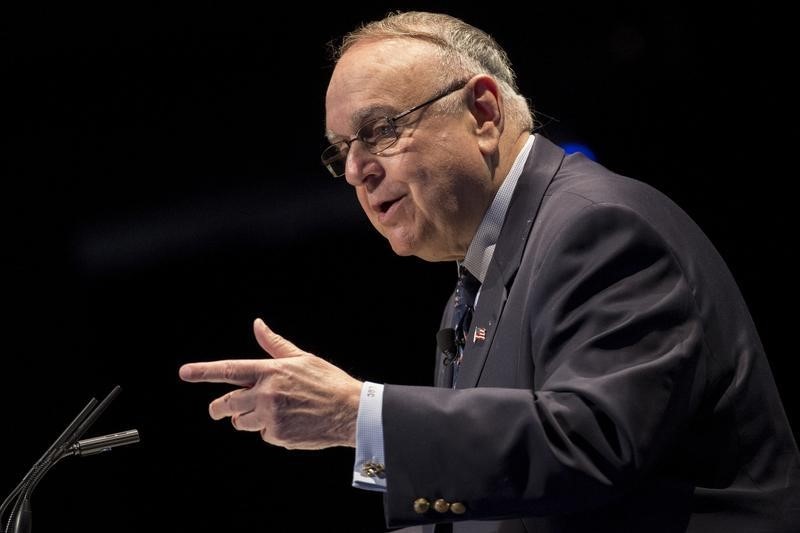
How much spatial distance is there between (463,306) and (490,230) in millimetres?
189

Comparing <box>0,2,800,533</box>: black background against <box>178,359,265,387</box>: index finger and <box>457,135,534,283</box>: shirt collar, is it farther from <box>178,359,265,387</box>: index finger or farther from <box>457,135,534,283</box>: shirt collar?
<box>178,359,265,387</box>: index finger

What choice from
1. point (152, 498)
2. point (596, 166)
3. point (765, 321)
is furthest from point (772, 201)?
point (152, 498)

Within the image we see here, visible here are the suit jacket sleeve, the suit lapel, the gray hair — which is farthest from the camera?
the gray hair

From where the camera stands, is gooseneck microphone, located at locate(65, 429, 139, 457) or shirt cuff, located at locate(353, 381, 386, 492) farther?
gooseneck microphone, located at locate(65, 429, 139, 457)

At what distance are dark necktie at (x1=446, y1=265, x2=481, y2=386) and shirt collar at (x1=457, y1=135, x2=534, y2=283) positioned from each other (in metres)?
0.04

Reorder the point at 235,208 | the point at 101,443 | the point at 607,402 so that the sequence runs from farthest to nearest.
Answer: the point at 235,208, the point at 101,443, the point at 607,402

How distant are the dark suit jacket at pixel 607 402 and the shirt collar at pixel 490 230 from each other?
0.74 ft

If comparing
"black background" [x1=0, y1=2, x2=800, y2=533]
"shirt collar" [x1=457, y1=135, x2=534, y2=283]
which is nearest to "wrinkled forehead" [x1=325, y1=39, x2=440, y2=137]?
"shirt collar" [x1=457, y1=135, x2=534, y2=283]

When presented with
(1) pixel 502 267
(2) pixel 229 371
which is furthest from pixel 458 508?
(1) pixel 502 267

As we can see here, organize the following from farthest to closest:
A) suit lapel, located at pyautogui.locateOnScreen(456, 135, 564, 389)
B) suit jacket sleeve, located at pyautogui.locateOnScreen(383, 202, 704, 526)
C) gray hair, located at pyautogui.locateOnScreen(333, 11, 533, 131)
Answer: gray hair, located at pyautogui.locateOnScreen(333, 11, 533, 131)
suit lapel, located at pyautogui.locateOnScreen(456, 135, 564, 389)
suit jacket sleeve, located at pyautogui.locateOnScreen(383, 202, 704, 526)

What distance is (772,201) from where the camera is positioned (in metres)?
2.97

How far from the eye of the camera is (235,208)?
3.29 metres

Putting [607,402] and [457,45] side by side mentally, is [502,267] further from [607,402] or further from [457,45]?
[457,45]

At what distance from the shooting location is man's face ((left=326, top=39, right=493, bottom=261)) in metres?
2.02
